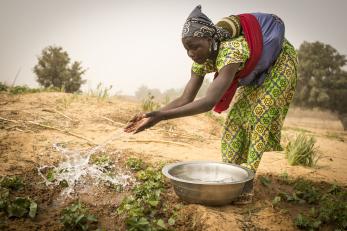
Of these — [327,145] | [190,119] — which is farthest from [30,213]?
[327,145]

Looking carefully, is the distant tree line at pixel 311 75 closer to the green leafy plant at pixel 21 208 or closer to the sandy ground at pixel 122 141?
the sandy ground at pixel 122 141

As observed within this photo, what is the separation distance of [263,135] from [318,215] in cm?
90

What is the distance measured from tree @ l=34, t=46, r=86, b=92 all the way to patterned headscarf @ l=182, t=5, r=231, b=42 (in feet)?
46.0

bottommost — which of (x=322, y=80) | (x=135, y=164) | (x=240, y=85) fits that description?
(x=135, y=164)

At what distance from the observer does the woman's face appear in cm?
251

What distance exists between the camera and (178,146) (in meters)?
5.38

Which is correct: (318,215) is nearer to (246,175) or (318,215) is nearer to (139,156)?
(246,175)

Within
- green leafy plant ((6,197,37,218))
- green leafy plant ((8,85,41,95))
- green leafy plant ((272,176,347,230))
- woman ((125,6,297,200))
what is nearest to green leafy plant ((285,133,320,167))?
green leafy plant ((272,176,347,230))

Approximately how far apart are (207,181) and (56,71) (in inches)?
570

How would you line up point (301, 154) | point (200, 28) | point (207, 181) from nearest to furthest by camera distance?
point (200, 28)
point (207, 181)
point (301, 154)

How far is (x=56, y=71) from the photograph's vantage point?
15617 mm

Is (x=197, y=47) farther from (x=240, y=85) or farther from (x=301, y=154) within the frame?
(x=301, y=154)

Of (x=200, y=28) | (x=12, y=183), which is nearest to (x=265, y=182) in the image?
(x=200, y=28)

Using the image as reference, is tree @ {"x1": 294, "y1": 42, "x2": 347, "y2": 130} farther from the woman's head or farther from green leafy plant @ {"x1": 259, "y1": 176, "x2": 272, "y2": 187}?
the woman's head
